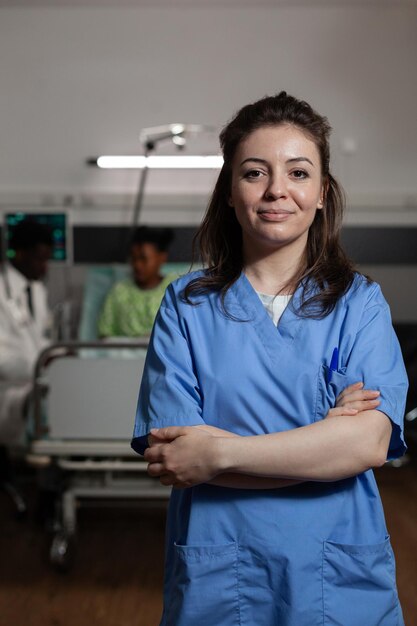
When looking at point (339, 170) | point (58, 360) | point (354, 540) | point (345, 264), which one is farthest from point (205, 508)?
point (339, 170)

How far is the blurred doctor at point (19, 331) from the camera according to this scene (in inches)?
125

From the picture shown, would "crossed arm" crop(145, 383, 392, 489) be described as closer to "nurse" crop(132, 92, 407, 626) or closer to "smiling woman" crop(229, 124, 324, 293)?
"nurse" crop(132, 92, 407, 626)

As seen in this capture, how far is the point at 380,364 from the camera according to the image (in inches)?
44.2

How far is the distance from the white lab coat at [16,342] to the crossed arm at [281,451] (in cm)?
219

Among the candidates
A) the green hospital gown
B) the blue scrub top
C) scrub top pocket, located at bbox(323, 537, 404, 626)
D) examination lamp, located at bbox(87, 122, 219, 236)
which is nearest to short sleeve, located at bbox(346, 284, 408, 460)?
the blue scrub top

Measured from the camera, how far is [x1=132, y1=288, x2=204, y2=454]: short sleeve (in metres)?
1.10

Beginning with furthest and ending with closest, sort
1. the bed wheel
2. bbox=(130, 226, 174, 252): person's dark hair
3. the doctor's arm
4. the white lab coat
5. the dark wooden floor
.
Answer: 1. bbox=(130, 226, 174, 252): person's dark hair
2. the white lab coat
3. the bed wheel
4. the dark wooden floor
5. the doctor's arm

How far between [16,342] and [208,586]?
246 cm

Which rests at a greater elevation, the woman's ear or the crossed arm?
the woman's ear

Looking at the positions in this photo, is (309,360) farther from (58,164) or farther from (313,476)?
(58,164)

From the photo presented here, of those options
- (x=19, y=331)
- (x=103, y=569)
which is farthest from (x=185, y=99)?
(x=103, y=569)

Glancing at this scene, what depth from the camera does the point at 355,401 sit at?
107 centimetres

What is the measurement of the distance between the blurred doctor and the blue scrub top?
6.87ft

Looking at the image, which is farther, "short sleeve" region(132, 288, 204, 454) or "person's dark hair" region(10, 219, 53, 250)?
"person's dark hair" region(10, 219, 53, 250)
